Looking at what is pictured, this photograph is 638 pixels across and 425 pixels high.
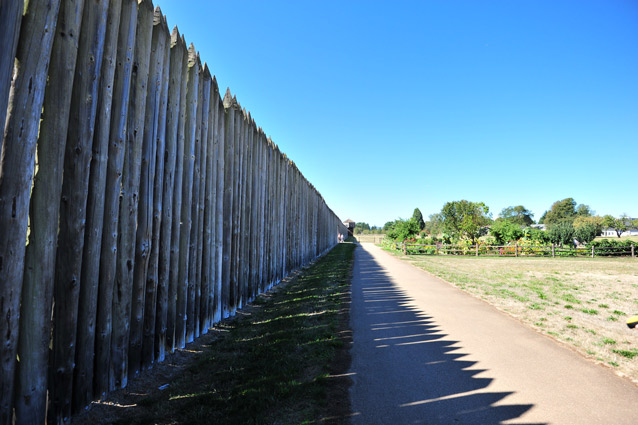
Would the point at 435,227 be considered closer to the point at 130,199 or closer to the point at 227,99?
the point at 227,99

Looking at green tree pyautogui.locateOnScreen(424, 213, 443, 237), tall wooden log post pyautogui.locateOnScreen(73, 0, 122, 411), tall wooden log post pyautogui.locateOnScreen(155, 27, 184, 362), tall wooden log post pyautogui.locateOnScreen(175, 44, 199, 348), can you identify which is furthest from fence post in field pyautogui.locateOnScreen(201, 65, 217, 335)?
green tree pyautogui.locateOnScreen(424, 213, 443, 237)

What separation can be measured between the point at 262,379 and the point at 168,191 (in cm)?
220

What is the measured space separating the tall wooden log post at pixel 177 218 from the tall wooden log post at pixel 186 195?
0.25 ft

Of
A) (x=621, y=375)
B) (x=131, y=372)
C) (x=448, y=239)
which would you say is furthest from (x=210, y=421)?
(x=448, y=239)

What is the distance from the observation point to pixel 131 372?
10.2 feet

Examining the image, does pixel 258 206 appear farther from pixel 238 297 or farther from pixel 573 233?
pixel 573 233

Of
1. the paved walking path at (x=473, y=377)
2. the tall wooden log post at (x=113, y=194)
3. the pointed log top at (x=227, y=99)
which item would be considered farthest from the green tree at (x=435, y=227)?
the tall wooden log post at (x=113, y=194)

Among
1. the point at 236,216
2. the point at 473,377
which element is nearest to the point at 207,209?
the point at 236,216

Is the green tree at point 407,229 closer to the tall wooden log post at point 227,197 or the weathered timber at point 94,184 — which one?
the tall wooden log post at point 227,197

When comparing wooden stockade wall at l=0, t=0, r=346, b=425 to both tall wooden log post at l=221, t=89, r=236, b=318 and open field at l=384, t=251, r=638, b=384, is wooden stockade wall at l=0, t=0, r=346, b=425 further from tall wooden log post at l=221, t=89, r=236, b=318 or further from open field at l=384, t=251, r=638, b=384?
open field at l=384, t=251, r=638, b=384

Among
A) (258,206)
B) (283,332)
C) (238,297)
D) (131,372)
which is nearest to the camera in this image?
(131,372)

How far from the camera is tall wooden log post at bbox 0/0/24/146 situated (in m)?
1.79

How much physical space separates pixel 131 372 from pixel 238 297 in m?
3.02

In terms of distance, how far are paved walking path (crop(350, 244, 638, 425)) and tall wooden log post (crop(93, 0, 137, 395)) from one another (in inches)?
83.0
